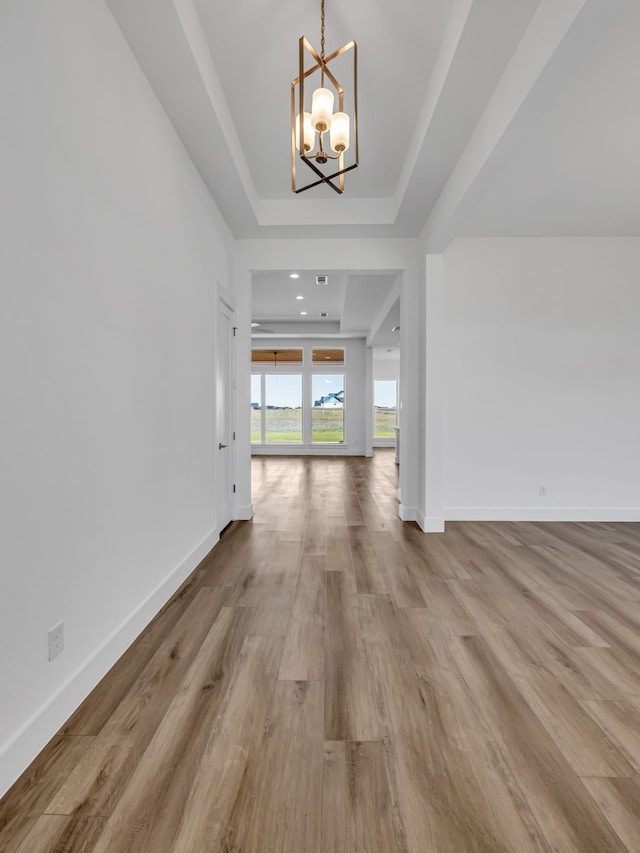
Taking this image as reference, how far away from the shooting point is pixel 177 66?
2438 mm

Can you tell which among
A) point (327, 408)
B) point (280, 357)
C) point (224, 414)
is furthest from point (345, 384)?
point (224, 414)

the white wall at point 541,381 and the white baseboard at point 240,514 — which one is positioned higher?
the white wall at point 541,381

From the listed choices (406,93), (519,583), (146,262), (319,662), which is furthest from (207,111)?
(519,583)

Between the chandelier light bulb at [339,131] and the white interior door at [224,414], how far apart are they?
2.16 meters

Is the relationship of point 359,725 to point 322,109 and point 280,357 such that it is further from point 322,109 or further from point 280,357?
point 280,357

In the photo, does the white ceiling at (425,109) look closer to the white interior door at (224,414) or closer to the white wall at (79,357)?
the white wall at (79,357)

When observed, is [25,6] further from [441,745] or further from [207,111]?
[441,745]

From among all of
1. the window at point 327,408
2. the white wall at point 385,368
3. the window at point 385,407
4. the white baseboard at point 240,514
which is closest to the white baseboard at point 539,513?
the white baseboard at point 240,514

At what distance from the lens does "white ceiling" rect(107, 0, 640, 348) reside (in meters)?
2.21

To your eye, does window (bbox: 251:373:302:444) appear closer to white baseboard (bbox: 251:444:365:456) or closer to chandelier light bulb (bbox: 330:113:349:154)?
white baseboard (bbox: 251:444:365:456)

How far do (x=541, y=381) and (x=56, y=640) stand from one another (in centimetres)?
493

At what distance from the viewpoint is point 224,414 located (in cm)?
446

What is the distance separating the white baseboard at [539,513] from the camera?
4953 millimetres

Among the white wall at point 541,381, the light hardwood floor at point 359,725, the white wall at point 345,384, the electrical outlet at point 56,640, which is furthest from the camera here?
the white wall at point 345,384
